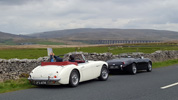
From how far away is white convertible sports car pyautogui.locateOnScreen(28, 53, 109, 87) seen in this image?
10469 millimetres

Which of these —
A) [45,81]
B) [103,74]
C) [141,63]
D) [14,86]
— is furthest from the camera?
[141,63]

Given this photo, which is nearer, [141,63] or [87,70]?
[87,70]

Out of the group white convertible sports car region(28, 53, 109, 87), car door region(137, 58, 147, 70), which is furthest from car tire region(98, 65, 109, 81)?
car door region(137, 58, 147, 70)

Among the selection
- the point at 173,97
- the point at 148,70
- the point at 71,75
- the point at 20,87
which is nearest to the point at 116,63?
the point at 148,70

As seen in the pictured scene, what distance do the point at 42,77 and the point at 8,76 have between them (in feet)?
13.8

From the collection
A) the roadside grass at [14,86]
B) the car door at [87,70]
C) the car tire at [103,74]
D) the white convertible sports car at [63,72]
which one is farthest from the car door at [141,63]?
the roadside grass at [14,86]

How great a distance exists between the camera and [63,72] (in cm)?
1057

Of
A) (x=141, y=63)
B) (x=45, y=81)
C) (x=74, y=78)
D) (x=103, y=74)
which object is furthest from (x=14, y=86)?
(x=141, y=63)

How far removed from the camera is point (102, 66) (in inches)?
522

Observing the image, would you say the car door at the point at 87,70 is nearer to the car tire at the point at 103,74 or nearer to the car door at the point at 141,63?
the car tire at the point at 103,74

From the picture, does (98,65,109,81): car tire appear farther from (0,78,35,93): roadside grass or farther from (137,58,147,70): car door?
(137,58,147,70): car door

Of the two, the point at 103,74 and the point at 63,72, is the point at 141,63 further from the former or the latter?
the point at 63,72

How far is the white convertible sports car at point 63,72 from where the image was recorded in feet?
34.3

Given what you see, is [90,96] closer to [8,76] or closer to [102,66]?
[102,66]
